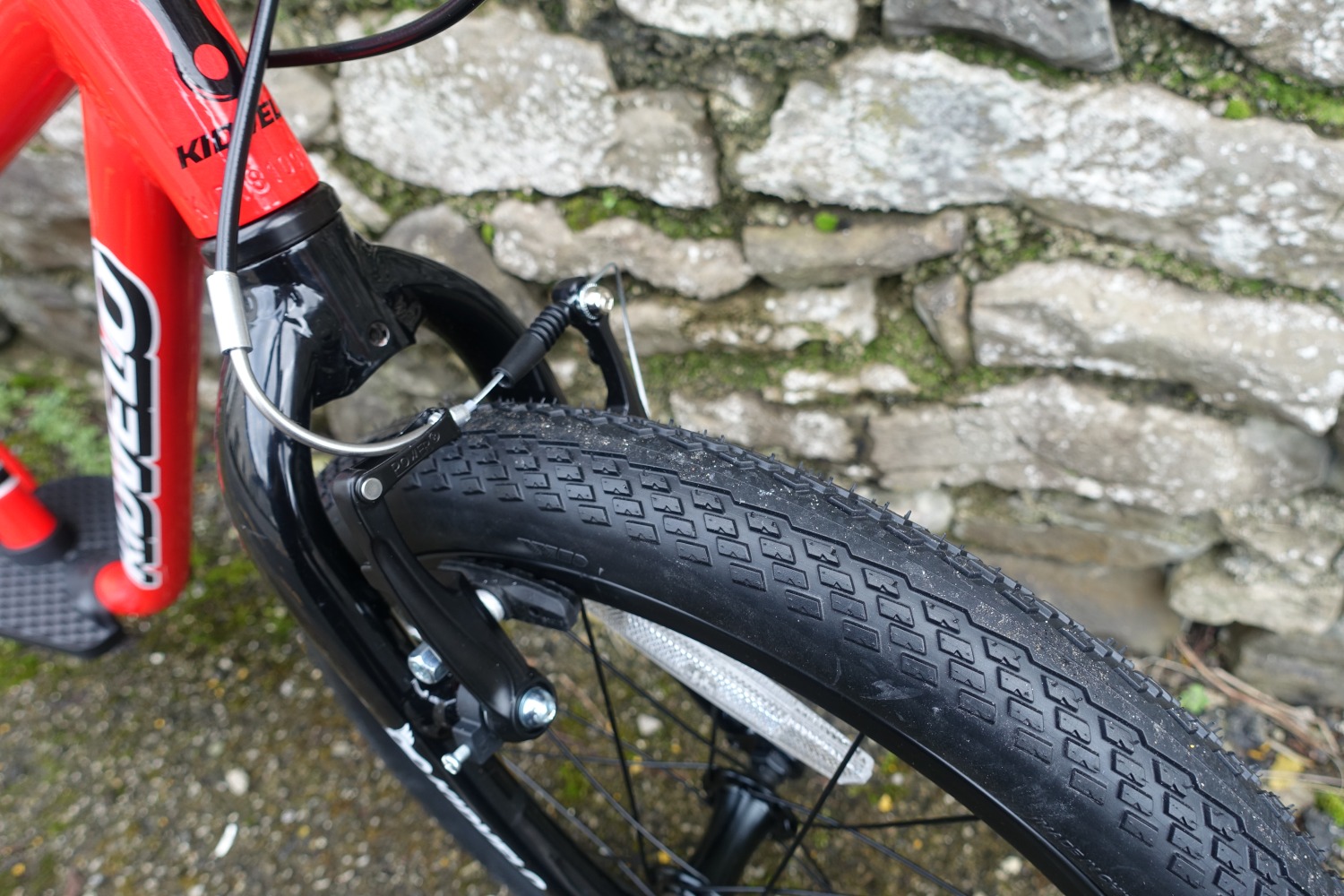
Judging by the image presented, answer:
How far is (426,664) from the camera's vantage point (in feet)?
2.18

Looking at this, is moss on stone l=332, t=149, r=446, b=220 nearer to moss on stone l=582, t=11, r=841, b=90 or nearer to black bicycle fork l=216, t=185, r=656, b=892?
moss on stone l=582, t=11, r=841, b=90

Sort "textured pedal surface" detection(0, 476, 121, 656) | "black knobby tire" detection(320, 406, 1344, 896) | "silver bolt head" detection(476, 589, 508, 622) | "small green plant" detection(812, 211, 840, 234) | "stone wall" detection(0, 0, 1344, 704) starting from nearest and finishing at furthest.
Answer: "black knobby tire" detection(320, 406, 1344, 896), "silver bolt head" detection(476, 589, 508, 622), "stone wall" detection(0, 0, 1344, 704), "small green plant" detection(812, 211, 840, 234), "textured pedal surface" detection(0, 476, 121, 656)

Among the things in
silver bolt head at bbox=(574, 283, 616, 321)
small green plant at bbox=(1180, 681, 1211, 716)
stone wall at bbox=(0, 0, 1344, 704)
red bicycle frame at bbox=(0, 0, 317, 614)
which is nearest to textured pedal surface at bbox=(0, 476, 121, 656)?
red bicycle frame at bbox=(0, 0, 317, 614)

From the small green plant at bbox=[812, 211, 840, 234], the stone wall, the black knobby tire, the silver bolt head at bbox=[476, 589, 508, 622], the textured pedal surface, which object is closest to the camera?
the black knobby tire

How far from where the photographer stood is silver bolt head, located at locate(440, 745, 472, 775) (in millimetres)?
690

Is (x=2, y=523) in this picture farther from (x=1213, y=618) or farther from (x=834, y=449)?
(x=1213, y=618)

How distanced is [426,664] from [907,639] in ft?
1.18

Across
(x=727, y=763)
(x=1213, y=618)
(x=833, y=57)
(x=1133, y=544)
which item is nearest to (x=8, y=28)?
(x=833, y=57)

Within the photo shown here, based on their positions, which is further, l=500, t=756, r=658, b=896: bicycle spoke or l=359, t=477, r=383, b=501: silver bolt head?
l=500, t=756, r=658, b=896: bicycle spoke

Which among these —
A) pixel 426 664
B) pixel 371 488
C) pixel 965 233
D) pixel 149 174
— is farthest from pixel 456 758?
pixel 965 233

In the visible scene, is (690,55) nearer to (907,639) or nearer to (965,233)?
(965,233)

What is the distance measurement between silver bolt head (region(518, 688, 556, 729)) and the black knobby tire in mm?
102

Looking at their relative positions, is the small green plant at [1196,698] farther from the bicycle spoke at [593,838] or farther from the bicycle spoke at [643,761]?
the bicycle spoke at [593,838]

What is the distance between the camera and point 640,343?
1.30 meters
